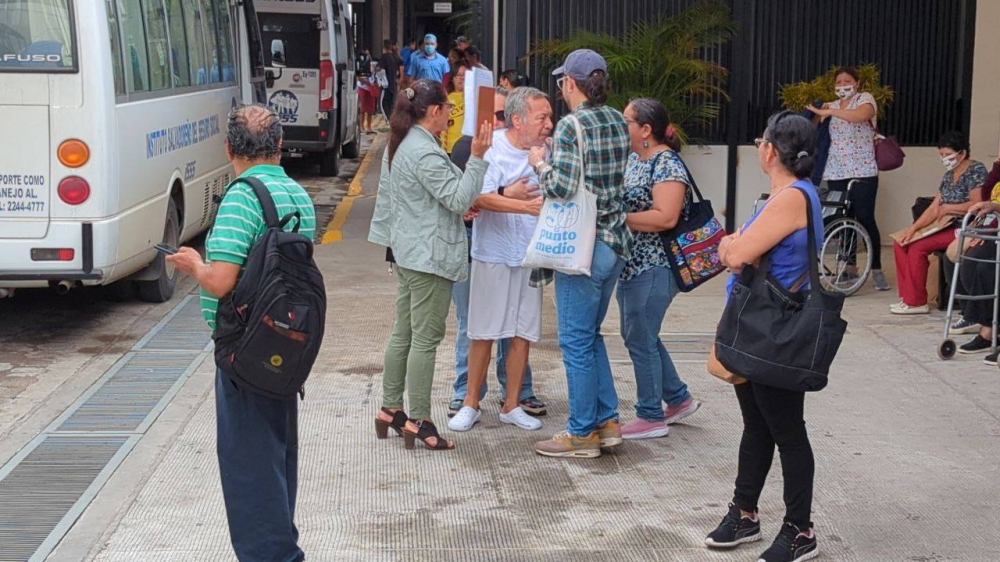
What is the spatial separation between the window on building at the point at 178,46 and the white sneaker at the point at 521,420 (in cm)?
491

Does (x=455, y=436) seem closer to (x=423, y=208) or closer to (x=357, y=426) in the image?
(x=357, y=426)

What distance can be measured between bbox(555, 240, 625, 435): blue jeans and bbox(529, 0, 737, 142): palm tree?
5.38 m

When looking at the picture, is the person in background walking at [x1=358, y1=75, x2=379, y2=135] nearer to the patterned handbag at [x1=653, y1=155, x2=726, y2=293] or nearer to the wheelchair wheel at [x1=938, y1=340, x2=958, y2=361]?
the wheelchair wheel at [x1=938, y1=340, x2=958, y2=361]

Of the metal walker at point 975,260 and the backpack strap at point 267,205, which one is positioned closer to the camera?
the backpack strap at point 267,205

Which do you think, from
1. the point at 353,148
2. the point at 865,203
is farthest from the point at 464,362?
the point at 353,148

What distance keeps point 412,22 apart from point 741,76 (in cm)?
3442

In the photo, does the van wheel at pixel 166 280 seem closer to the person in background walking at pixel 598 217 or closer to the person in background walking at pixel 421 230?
the person in background walking at pixel 421 230

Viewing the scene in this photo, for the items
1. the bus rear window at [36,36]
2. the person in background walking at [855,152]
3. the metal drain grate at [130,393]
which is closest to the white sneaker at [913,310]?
the person in background walking at [855,152]

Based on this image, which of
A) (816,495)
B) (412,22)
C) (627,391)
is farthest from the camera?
(412,22)

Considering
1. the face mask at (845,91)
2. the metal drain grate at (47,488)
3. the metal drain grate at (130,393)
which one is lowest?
the metal drain grate at (130,393)

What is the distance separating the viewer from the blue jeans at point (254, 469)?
4070 millimetres

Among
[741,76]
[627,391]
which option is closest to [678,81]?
[741,76]

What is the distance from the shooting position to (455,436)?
20.7 feet

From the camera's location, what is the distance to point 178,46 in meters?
10.3
